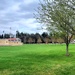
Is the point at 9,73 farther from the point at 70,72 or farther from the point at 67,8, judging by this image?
the point at 67,8

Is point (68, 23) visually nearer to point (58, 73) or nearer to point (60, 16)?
point (60, 16)

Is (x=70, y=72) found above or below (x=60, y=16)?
below

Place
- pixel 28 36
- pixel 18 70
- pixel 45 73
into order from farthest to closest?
1. pixel 28 36
2. pixel 18 70
3. pixel 45 73

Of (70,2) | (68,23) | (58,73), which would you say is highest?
(70,2)

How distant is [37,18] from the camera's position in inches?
950

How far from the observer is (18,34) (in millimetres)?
153125

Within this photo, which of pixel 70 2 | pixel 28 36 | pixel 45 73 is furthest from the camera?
pixel 28 36

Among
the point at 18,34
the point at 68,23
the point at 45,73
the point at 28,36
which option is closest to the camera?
the point at 68,23

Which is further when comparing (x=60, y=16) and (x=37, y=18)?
(x=37, y=18)

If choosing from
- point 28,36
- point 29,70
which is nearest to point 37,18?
point 29,70

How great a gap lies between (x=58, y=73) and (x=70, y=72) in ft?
3.04

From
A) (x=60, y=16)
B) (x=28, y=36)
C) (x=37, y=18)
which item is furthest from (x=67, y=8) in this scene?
(x=28, y=36)

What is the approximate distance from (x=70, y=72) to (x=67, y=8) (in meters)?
6.07

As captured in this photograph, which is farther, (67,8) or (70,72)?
(70,72)
